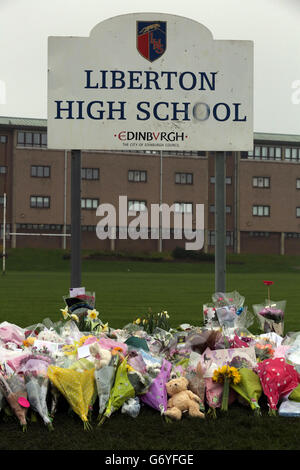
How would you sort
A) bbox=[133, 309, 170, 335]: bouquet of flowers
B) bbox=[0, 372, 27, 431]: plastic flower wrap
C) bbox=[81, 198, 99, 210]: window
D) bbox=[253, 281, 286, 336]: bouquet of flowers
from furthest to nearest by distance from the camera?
bbox=[81, 198, 99, 210]: window
bbox=[253, 281, 286, 336]: bouquet of flowers
bbox=[133, 309, 170, 335]: bouquet of flowers
bbox=[0, 372, 27, 431]: plastic flower wrap

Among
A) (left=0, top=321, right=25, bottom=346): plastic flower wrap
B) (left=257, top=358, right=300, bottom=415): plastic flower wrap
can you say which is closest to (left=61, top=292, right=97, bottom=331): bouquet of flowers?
(left=0, top=321, right=25, bottom=346): plastic flower wrap

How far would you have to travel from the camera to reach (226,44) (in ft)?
32.1

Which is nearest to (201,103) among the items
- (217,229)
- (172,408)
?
(217,229)

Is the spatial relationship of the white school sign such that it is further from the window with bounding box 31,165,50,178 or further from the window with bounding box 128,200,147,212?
the window with bounding box 31,165,50,178

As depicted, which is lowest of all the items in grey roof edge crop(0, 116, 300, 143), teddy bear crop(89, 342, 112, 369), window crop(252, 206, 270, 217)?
teddy bear crop(89, 342, 112, 369)

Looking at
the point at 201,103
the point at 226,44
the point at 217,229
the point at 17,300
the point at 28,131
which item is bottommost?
the point at 17,300

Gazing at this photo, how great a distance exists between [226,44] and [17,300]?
33.7 feet

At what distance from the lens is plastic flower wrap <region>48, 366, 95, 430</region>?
499 centimetres

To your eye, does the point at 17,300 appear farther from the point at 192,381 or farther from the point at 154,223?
the point at 154,223

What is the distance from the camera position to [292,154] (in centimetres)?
7238

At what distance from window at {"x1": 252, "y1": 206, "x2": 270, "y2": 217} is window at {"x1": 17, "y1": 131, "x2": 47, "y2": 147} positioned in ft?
79.2

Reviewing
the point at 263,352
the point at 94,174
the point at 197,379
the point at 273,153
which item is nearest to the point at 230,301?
the point at 263,352

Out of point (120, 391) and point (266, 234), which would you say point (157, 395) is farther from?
point (266, 234)

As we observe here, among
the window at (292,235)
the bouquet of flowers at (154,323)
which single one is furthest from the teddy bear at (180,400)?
the window at (292,235)
